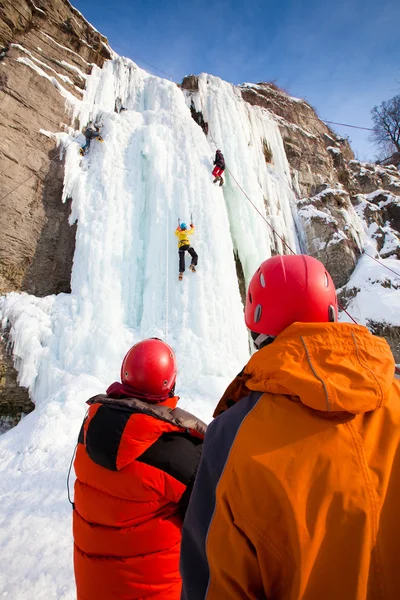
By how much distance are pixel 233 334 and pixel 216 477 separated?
5352mm

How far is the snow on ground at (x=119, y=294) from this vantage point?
8.84 feet

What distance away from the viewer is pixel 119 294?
20.7 feet

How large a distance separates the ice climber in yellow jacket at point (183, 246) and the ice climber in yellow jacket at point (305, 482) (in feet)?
18.4

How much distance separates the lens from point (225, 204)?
337 inches

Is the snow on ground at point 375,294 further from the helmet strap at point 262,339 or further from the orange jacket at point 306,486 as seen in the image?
the orange jacket at point 306,486

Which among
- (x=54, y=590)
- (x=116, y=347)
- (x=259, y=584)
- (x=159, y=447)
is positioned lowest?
(x=54, y=590)

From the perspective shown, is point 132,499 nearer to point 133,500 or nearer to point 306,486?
point 133,500

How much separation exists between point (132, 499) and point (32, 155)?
28.8ft

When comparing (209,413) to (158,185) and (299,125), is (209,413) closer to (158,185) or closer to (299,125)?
(158,185)

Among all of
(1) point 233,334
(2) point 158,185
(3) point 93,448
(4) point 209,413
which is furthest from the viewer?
(2) point 158,185

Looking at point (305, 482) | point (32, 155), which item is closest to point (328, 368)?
point (305, 482)

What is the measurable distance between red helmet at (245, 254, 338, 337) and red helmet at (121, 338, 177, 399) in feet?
2.02

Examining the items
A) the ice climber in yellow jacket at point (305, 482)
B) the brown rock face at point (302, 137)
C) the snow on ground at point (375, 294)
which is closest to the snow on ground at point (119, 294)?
the ice climber in yellow jacket at point (305, 482)

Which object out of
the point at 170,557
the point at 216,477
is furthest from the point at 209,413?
the point at 216,477
